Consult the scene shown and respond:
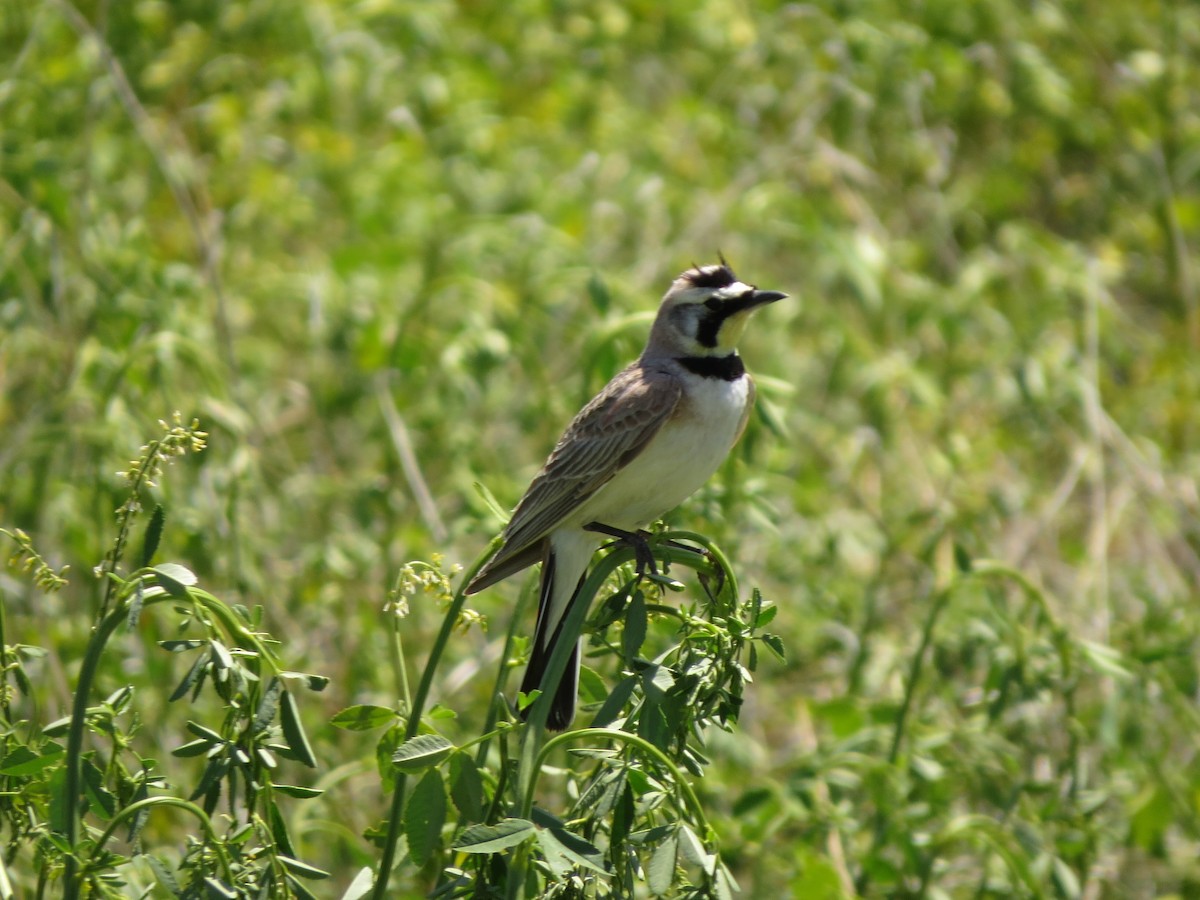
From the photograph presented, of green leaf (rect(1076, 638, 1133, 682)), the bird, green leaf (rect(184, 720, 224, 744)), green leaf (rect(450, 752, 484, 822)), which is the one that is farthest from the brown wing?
green leaf (rect(1076, 638, 1133, 682))

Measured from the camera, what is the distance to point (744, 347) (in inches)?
273

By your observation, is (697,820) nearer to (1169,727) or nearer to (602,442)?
(602,442)

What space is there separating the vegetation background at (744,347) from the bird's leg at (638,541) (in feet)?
1.32

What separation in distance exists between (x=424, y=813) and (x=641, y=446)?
153 cm

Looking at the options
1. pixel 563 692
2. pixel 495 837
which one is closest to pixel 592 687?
pixel 563 692

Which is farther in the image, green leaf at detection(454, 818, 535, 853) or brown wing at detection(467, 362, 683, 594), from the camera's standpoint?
brown wing at detection(467, 362, 683, 594)

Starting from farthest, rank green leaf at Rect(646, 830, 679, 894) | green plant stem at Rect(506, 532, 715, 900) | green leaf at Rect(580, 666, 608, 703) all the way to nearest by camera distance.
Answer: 1. green leaf at Rect(580, 666, 608, 703)
2. green plant stem at Rect(506, 532, 715, 900)
3. green leaf at Rect(646, 830, 679, 894)

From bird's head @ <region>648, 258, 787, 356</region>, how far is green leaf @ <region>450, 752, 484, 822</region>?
1871 millimetres

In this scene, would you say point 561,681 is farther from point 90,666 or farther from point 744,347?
point 744,347

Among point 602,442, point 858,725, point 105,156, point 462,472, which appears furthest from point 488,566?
point 105,156

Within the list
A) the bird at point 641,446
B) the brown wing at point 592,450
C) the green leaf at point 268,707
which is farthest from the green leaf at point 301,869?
the brown wing at point 592,450

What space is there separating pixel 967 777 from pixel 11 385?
4.16 m

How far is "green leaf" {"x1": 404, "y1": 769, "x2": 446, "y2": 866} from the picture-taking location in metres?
2.32

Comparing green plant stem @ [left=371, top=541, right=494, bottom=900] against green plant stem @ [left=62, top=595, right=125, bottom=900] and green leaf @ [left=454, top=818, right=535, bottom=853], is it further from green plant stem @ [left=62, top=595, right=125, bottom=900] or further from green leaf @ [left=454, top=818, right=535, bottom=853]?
green plant stem @ [left=62, top=595, right=125, bottom=900]
